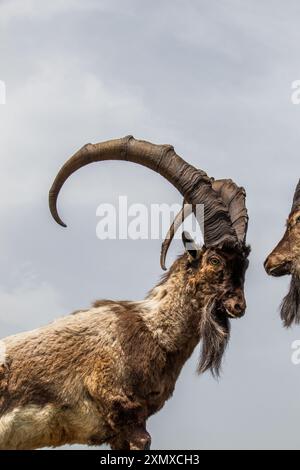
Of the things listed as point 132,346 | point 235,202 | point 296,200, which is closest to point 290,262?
point 235,202

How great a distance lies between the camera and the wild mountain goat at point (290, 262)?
1686 cm

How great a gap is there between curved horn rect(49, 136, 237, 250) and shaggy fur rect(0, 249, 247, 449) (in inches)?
20.6

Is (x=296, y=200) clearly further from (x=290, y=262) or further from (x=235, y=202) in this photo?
(x=235, y=202)

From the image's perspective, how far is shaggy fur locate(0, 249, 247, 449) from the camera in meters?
15.6

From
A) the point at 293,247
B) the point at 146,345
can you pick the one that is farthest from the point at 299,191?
the point at 146,345

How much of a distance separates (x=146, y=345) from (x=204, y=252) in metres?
1.41

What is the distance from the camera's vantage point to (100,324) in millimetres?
16234

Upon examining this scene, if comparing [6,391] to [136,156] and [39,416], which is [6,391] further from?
[136,156]

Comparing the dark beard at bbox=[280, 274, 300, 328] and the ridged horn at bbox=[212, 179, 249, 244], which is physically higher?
the ridged horn at bbox=[212, 179, 249, 244]

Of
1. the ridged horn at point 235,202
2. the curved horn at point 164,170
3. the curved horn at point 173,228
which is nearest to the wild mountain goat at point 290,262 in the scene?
the ridged horn at point 235,202

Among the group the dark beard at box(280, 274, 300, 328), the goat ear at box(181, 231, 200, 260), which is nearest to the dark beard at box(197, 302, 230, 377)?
the goat ear at box(181, 231, 200, 260)

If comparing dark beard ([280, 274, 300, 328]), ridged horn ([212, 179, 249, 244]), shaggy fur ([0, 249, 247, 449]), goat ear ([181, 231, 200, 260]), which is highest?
ridged horn ([212, 179, 249, 244])

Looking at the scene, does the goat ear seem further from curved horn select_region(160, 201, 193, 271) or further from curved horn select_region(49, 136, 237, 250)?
curved horn select_region(160, 201, 193, 271)

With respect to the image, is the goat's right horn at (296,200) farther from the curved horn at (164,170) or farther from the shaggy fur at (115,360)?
the shaggy fur at (115,360)
